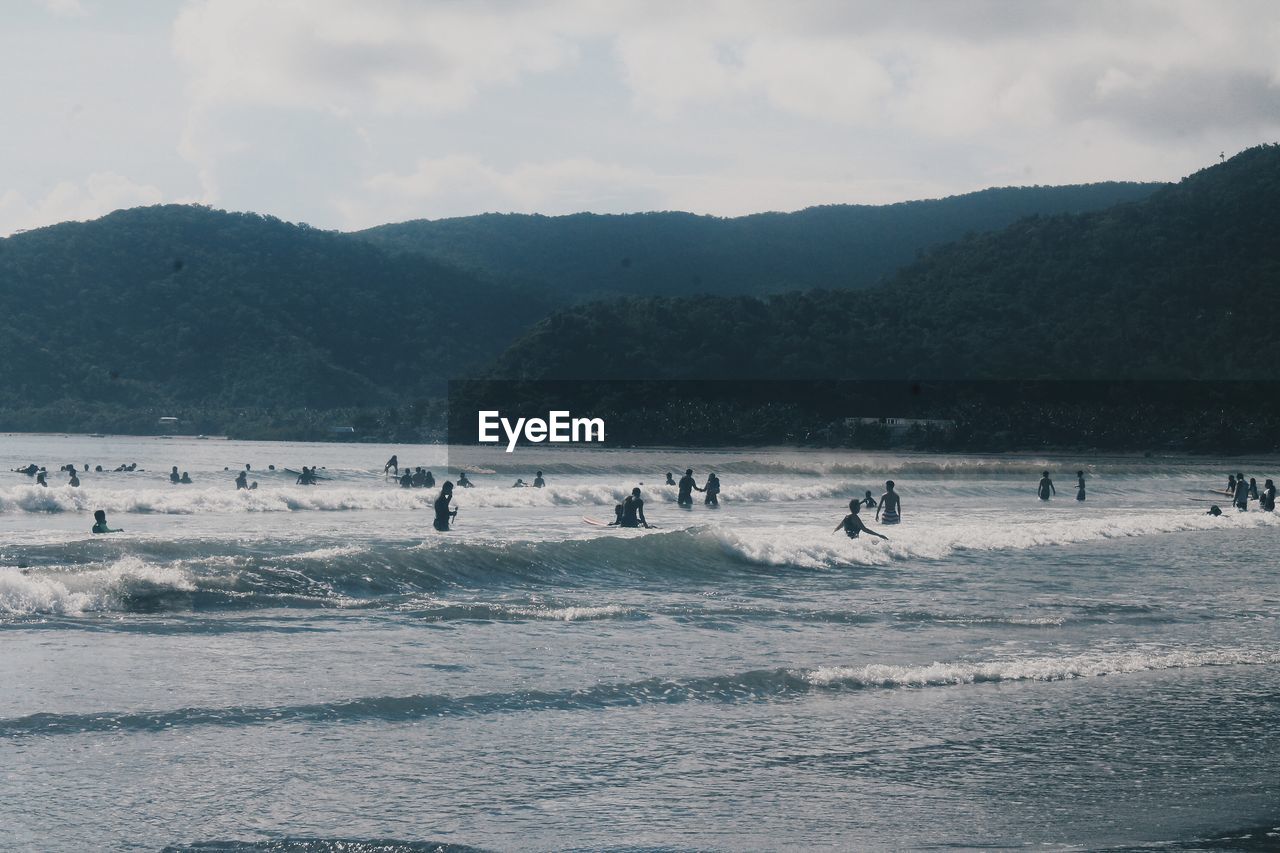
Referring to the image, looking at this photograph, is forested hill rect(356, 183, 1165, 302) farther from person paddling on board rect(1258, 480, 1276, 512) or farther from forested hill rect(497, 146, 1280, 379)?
person paddling on board rect(1258, 480, 1276, 512)

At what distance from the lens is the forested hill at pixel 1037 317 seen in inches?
4486

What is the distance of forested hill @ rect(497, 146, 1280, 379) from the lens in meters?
114

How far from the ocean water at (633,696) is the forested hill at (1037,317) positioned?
317 ft

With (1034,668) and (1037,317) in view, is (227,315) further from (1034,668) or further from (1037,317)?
(1034,668)

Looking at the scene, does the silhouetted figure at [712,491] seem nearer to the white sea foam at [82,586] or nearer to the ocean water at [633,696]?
the ocean water at [633,696]

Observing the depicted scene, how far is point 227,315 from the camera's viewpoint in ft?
524

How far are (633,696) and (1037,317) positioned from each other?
119461 mm

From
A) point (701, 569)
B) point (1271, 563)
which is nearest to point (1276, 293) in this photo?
point (1271, 563)

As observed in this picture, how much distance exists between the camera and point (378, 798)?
8273 millimetres

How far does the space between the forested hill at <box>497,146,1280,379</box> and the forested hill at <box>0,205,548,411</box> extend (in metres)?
44.1

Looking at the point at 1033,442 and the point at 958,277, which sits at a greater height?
the point at 958,277

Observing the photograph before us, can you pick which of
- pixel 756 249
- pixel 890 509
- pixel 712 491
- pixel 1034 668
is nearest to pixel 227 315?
pixel 756 249

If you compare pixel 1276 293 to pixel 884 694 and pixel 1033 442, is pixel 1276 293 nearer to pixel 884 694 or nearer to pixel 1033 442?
pixel 1033 442

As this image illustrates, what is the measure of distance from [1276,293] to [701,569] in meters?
108
